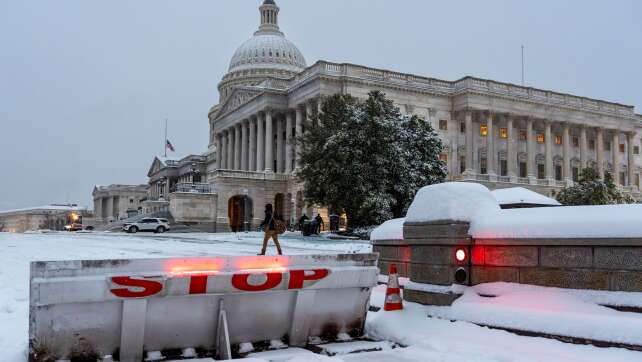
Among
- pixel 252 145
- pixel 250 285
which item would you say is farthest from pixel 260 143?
pixel 250 285

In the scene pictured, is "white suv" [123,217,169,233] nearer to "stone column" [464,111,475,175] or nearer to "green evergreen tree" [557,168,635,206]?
"stone column" [464,111,475,175]

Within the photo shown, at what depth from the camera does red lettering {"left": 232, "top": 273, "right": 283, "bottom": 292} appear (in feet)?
26.7

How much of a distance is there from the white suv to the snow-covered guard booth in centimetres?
5012

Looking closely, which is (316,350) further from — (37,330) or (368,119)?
(368,119)

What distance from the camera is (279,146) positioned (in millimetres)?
78625

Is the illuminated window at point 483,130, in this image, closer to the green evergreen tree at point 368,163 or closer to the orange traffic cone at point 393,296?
the green evergreen tree at point 368,163

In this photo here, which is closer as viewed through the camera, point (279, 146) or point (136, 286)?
point (136, 286)

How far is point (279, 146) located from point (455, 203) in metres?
68.3

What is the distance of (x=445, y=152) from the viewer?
76.4 metres

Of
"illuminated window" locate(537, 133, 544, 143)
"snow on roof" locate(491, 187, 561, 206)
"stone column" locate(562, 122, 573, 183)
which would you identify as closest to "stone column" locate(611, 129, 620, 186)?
"stone column" locate(562, 122, 573, 183)

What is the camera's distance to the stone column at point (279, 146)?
78250mm

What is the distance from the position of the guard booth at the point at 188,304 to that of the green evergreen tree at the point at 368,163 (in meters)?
31.1

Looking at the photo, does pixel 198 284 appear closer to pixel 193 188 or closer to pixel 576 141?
pixel 193 188

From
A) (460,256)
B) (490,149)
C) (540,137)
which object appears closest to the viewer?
(460,256)
